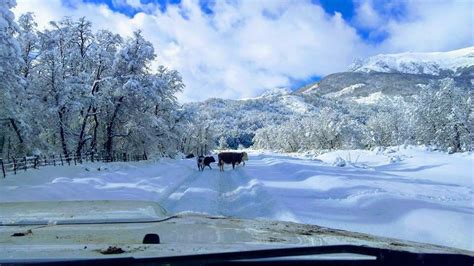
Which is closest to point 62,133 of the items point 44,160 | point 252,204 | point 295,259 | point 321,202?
point 44,160

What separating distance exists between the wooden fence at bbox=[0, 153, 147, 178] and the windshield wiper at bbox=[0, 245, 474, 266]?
20.5 meters

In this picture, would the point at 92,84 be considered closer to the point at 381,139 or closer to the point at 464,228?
the point at 464,228

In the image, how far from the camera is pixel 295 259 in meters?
2.21

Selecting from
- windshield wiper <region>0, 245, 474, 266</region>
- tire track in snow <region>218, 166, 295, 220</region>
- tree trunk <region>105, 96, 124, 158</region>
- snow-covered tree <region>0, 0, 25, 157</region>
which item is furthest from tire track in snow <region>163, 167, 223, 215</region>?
tree trunk <region>105, 96, 124, 158</region>

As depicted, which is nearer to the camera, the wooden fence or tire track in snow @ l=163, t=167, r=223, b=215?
tire track in snow @ l=163, t=167, r=223, b=215

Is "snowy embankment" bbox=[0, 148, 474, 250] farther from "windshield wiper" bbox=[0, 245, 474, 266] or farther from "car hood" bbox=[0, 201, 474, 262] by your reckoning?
"windshield wiper" bbox=[0, 245, 474, 266]

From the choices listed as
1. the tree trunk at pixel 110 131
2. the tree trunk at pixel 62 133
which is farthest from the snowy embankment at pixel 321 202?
the tree trunk at pixel 110 131

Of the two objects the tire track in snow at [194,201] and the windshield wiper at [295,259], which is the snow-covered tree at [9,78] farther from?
the windshield wiper at [295,259]

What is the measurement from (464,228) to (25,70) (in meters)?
31.8

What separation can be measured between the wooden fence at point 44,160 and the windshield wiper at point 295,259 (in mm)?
20503

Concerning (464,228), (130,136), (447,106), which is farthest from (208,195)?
(447,106)

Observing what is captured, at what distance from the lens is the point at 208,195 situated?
14734 mm

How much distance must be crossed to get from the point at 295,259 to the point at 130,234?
1.71 meters

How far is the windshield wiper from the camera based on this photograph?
2.04 m
